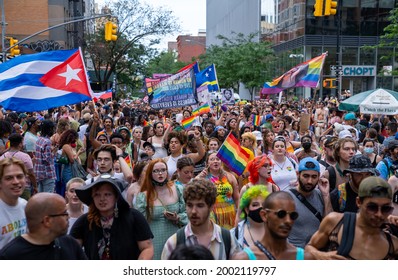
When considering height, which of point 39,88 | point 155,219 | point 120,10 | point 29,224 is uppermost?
point 120,10

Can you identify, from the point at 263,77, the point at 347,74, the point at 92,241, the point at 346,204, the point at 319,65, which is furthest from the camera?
the point at 347,74

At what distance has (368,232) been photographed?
3877mm

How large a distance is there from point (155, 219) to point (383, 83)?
44336mm

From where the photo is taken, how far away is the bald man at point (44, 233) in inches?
147

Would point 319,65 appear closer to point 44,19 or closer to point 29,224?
point 29,224

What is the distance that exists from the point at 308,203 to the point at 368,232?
5.42 ft

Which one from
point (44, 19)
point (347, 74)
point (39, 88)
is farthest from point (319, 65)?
point (44, 19)

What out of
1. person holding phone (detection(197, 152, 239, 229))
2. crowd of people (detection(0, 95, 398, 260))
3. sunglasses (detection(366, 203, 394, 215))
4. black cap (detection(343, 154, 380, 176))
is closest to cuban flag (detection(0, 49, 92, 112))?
crowd of people (detection(0, 95, 398, 260))

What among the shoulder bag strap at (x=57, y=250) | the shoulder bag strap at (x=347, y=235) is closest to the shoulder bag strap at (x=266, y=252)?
the shoulder bag strap at (x=347, y=235)

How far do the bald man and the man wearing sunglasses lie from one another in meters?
1.72

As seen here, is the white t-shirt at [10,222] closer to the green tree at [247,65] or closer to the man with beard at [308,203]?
the man with beard at [308,203]

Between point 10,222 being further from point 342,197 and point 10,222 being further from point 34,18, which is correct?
point 34,18

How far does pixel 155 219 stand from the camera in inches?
228

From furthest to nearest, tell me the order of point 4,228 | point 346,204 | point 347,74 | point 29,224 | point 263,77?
point 347,74 < point 263,77 < point 346,204 < point 4,228 < point 29,224
